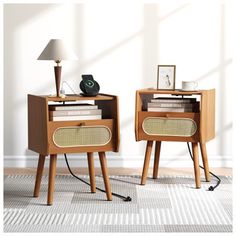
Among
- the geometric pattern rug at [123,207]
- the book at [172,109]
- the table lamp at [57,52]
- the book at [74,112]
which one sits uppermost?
the table lamp at [57,52]

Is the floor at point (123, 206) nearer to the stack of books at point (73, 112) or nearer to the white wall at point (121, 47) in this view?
the stack of books at point (73, 112)

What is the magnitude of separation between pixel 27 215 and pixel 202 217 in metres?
1.02

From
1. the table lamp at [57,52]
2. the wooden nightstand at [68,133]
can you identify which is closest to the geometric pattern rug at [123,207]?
the wooden nightstand at [68,133]

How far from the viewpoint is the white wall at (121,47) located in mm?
5055

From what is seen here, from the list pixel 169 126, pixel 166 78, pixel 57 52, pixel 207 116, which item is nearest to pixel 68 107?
pixel 57 52

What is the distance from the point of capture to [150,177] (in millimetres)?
4703

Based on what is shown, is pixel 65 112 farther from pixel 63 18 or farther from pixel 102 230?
pixel 63 18

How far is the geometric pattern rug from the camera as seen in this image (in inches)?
131

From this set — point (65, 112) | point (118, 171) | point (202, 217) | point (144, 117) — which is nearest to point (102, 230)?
point (202, 217)

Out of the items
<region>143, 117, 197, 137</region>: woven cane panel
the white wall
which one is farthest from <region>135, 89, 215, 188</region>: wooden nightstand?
the white wall

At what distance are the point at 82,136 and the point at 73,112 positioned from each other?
16 centimetres

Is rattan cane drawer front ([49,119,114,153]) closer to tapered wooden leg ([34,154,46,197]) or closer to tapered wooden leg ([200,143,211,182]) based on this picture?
tapered wooden leg ([34,154,46,197])

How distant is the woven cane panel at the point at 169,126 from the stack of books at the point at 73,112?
551mm

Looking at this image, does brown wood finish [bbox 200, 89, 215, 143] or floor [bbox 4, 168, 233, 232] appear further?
brown wood finish [bbox 200, 89, 215, 143]
